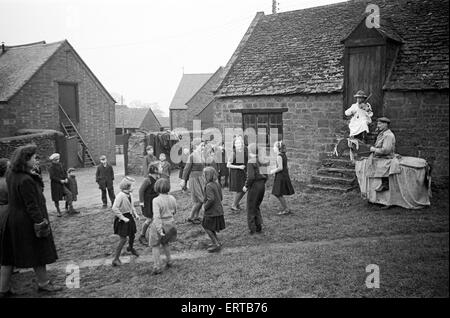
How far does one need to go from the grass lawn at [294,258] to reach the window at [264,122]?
602 cm

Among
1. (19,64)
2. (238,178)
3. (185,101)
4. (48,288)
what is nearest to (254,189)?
(238,178)

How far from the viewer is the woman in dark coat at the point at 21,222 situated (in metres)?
5.19

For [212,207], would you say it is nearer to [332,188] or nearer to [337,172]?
[332,188]

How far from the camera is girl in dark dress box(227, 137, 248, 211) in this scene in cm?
936

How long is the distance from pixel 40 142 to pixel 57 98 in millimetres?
5674

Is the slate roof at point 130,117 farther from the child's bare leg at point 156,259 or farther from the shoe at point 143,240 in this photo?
the child's bare leg at point 156,259

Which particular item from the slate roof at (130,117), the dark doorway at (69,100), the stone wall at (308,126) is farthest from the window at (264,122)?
the slate roof at (130,117)

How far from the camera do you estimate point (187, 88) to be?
2062 inches

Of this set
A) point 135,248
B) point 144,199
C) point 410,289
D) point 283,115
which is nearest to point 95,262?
point 135,248

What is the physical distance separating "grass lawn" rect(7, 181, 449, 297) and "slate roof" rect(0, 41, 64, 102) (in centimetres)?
1555

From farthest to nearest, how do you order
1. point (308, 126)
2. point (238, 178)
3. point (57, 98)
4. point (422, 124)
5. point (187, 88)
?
point (187, 88) → point (57, 98) → point (308, 126) → point (422, 124) → point (238, 178)

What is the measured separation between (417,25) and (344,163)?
5.82 m

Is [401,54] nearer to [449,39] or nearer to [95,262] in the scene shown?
[449,39]

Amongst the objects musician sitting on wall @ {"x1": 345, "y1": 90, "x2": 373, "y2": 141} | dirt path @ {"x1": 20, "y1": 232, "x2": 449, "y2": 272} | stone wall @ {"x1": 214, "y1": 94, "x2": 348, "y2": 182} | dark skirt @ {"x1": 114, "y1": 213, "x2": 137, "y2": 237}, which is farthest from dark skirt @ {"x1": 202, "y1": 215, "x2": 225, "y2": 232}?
stone wall @ {"x1": 214, "y1": 94, "x2": 348, "y2": 182}
